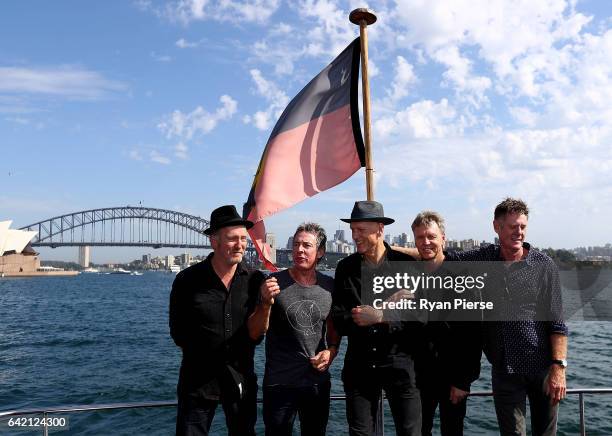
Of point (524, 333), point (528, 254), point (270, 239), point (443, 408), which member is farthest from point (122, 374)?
point (528, 254)

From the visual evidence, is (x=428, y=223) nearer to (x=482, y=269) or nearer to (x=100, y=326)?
(x=482, y=269)

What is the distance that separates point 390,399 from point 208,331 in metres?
1.42

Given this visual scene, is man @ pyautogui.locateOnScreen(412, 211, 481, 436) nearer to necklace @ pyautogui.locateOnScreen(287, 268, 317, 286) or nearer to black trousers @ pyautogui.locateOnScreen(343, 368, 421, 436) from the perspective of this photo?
black trousers @ pyautogui.locateOnScreen(343, 368, 421, 436)

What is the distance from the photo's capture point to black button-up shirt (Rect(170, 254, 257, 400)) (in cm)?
372

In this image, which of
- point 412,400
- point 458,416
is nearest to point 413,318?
point 412,400

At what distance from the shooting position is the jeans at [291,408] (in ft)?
12.4

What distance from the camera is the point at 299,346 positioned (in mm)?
3854

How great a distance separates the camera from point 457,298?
3.84m

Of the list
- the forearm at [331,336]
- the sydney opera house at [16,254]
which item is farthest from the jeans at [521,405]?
the sydney opera house at [16,254]

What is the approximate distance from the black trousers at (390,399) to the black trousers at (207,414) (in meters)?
0.76

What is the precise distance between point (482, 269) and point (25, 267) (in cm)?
14863

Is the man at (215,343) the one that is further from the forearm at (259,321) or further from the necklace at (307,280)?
the necklace at (307,280)

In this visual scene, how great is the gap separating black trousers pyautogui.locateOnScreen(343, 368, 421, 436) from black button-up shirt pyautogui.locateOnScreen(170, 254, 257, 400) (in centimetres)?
83

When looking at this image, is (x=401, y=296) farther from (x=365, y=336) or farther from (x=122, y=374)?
(x=122, y=374)
